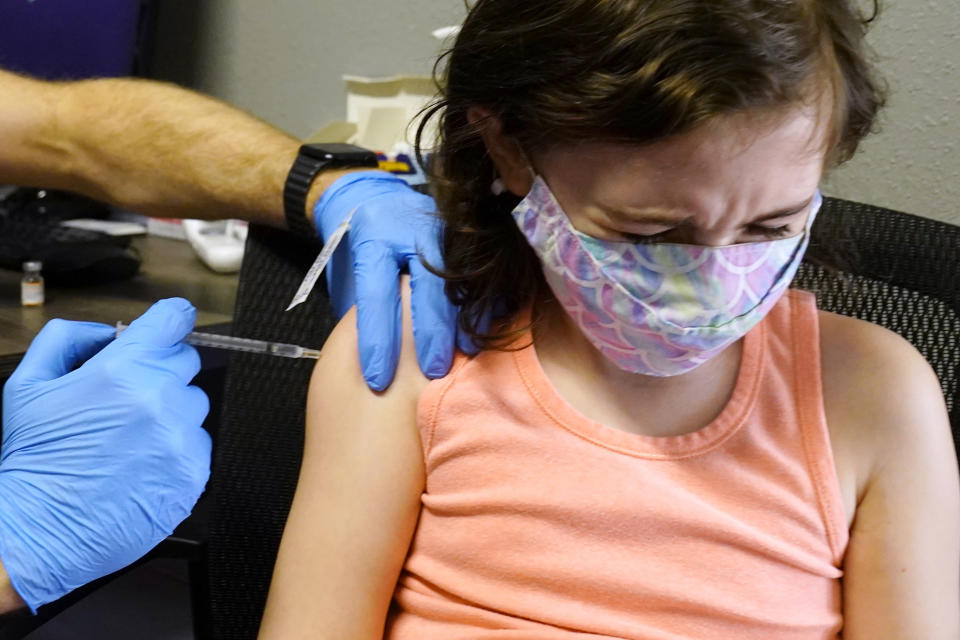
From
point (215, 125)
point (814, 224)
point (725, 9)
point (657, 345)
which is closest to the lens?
point (725, 9)

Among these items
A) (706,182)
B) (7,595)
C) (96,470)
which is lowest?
(7,595)

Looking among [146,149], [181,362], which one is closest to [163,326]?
[181,362]

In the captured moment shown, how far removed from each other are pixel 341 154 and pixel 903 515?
0.78m

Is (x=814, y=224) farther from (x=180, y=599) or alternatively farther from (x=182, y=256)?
(x=180, y=599)

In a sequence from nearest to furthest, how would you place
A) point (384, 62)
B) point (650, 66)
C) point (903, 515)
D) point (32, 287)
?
point (650, 66) → point (903, 515) → point (32, 287) → point (384, 62)

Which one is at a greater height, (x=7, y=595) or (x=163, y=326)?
(x=163, y=326)

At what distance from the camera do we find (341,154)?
1.14 m

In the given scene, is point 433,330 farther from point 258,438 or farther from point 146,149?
point 146,149

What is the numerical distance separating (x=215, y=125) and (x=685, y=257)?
75 centimetres

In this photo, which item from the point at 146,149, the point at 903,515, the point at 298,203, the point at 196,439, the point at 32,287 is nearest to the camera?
the point at 903,515

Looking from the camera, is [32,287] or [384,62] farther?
[384,62]

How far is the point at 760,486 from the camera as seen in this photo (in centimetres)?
84

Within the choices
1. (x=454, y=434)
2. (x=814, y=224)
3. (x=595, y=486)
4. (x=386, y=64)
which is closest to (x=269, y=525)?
(x=454, y=434)

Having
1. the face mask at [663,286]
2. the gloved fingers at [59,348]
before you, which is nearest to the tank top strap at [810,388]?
the face mask at [663,286]
